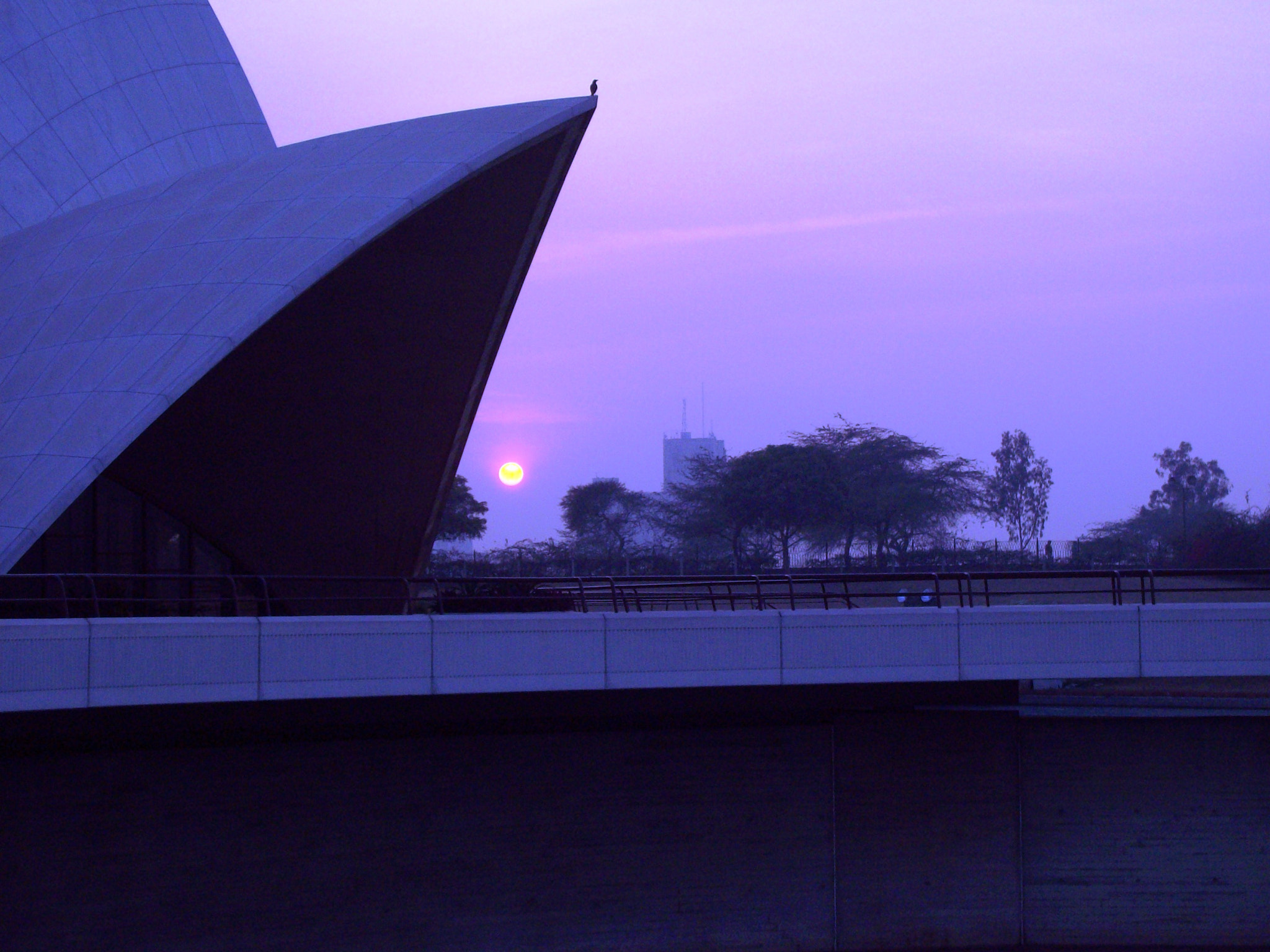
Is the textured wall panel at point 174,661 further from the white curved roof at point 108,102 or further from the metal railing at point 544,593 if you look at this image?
the white curved roof at point 108,102

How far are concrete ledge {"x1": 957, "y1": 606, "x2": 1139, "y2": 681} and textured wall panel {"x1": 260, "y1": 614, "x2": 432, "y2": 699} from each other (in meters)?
5.13

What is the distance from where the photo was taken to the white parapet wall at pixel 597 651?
9.76m

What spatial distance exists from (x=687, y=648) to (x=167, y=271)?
8.43 meters

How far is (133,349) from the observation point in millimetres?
13742

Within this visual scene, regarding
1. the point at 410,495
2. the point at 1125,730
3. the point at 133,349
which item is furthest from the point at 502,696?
the point at 410,495

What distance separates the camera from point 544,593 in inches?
731

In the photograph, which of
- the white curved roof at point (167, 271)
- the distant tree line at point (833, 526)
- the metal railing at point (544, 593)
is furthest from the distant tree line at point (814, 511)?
the white curved roof at point (167, 271)

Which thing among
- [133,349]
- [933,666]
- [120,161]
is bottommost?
[933,666]

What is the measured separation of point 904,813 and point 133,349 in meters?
10.2

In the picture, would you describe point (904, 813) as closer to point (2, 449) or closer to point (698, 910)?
point (698, 910)

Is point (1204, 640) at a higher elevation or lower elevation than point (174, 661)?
lower

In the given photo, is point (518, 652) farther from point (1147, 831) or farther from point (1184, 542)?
point (1184, 542)

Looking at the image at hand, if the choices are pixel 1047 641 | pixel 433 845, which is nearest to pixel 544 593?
pixel 433 845

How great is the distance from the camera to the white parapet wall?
976cm
